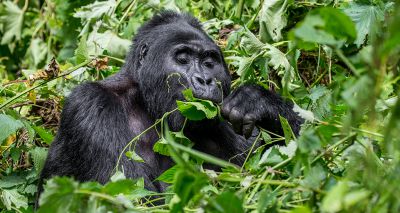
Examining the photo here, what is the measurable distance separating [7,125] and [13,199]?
0.43 m

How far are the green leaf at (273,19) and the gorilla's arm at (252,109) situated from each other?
825mm

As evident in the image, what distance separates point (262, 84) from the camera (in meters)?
4.70

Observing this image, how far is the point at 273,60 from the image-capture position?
14.4 feet

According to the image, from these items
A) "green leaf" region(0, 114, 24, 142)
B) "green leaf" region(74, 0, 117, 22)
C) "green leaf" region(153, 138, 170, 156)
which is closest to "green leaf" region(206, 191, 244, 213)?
"green leaf" region(153, 138, 170, 156)

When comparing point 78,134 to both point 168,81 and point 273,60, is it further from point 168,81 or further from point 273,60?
point 273,60

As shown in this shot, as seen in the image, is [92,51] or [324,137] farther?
[92,51]

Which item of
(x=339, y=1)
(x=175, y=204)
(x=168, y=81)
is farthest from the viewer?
(x=339, y=1)

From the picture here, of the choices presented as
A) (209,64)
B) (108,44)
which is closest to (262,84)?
(209,64)

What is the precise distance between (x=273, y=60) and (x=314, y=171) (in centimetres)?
179

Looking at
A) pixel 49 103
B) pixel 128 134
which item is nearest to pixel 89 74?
pixel 49 103

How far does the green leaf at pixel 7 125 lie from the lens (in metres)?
4.23

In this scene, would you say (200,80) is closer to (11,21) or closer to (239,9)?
(239,9)

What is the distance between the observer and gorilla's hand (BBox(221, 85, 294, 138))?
4188 millimetres

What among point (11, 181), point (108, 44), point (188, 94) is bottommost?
point (11, 181)
